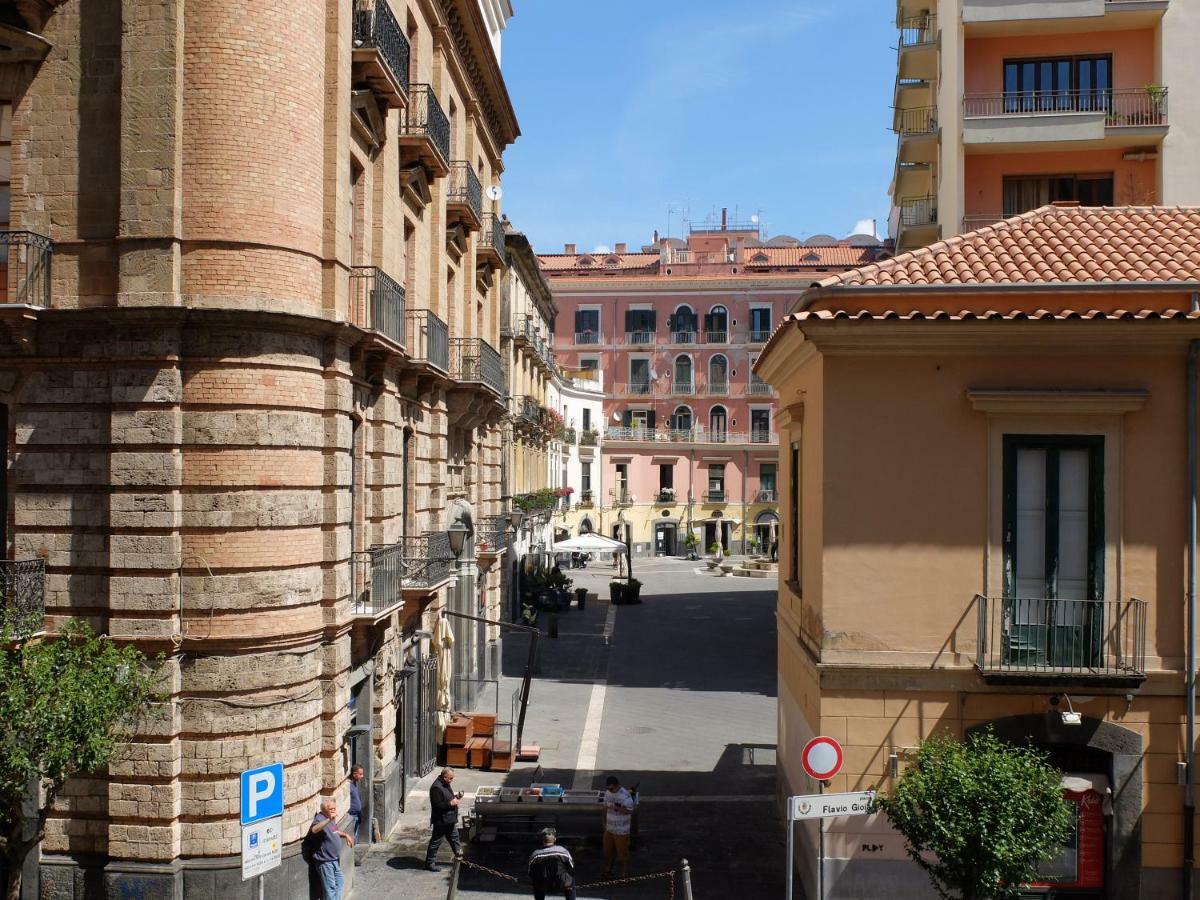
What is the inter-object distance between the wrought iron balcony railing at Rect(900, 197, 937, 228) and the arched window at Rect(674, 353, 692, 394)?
36973 millimetres

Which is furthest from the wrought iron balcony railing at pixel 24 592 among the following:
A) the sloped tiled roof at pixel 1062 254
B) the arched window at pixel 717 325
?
the arched window at pixel 717 325

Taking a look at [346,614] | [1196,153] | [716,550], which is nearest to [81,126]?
[346,614]

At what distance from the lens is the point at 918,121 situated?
1251 inches

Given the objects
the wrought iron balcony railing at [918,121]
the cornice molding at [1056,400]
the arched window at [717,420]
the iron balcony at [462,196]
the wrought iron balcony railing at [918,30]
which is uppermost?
the wrought iron balcony railing at [918,30]

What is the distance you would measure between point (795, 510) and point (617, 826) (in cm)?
517

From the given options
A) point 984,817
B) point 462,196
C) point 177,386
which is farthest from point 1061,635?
point 462,196

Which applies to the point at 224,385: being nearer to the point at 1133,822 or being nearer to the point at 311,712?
the point at 311,712

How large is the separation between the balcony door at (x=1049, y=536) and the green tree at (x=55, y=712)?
972 centimetres

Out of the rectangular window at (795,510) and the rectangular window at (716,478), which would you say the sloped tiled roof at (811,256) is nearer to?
the rectangular window at (716,478)

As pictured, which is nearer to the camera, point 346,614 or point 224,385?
point 224,385

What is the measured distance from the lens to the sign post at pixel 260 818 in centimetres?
973

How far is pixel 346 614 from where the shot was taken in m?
14.4

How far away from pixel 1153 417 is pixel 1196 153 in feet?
55.7

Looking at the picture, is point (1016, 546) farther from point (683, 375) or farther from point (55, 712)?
point (683, 375)
